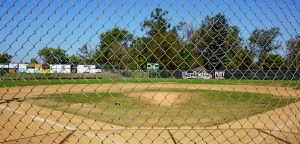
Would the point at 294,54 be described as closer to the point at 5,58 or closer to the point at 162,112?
the point at 5,58

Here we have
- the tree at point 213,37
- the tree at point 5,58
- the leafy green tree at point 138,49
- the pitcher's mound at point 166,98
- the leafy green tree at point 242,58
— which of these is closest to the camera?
the tree at point 5,58

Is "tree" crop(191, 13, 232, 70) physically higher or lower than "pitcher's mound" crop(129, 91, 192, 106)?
higher

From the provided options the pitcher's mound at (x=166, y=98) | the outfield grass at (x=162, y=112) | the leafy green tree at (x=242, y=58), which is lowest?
the outfield grass at (x=162, y=112)

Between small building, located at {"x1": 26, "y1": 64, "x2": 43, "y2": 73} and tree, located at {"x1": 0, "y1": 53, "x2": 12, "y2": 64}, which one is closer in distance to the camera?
tree, located at {"x1": 0, "y1": 53, "x2": 12, "y2": 64}

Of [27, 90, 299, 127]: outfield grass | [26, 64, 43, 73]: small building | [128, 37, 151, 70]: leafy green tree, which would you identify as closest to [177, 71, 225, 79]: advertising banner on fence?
[27, 90, 299, 127]: outfield grass

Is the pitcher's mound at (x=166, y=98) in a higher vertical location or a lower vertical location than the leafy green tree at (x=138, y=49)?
lower

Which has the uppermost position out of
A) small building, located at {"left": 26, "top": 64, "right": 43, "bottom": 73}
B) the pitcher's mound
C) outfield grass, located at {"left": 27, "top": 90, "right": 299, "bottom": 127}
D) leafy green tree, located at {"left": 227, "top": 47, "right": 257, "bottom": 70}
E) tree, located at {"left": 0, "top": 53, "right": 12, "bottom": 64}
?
leafy green tree, located at {"left": 227, "top": 47, "right": 257, "bottom": 70}

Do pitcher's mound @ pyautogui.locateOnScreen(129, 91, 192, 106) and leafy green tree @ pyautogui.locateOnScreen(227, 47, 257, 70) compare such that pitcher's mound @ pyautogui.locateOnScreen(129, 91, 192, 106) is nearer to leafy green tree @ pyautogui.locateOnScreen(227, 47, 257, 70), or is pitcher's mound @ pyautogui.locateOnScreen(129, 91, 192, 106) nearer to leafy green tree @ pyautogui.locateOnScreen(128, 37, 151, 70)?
leafy green tree @ pyautogui.locateOnScreen(227, 47, 257, 70)

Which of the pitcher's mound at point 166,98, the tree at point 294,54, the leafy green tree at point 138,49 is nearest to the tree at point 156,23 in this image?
the leafy green tree at point 138,49

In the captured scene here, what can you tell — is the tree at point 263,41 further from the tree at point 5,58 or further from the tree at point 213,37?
the tree at point 5,58

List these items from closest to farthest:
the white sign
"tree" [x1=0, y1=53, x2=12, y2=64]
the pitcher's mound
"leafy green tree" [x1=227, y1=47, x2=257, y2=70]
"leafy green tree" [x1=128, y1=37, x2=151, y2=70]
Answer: "tree" [x1=0, y1=53, x2=12, y2=64] < "leafy green tree" [x1=128, y1=37, x2=151, y2=70] < "leafy green tree" [x1=227, y1=47, x2=257, y2=70] < the pitcher's mound < the white sign

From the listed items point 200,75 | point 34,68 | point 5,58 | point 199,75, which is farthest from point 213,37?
point 199,75

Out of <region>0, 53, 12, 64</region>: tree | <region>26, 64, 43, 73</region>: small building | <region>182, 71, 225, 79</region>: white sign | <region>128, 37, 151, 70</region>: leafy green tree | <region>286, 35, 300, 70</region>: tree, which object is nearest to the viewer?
<region>0, 53, 12, 64</region>: tree

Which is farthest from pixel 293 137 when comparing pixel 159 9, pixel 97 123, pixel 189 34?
pixel 97 123
